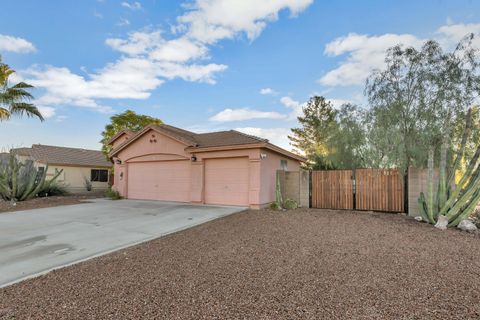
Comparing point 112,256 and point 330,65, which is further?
point 330,65

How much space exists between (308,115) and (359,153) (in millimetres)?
18465

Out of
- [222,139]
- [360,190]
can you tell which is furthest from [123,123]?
[360,190]

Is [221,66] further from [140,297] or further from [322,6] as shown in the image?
[140,297]

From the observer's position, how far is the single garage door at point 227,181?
11.2 meters

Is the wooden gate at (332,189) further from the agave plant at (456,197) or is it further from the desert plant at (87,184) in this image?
the desert plant at (87,184)

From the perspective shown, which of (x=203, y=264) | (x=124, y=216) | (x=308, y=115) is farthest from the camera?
(x=308, y=115)

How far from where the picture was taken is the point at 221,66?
533 inches

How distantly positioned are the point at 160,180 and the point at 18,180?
7128 millimetres

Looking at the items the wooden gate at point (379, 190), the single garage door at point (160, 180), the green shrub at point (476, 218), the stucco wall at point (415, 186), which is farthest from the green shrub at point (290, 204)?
the green shrub at point (476, 218)

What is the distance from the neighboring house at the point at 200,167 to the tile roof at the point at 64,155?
23.9 ft

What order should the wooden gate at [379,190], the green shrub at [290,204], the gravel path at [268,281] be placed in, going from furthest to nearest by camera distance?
the green shrub at [290,204]
the wooden gate at [379,190]
the gravel path at [268,281]

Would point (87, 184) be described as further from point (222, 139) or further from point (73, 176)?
point (222, 139)

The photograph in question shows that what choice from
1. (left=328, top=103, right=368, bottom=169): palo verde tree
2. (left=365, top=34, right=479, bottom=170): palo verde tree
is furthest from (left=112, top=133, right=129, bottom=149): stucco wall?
(left=365, top=34, right=479, bottom=170): palo verde tree

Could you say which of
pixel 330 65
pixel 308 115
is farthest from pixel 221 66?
pixel 308 115
